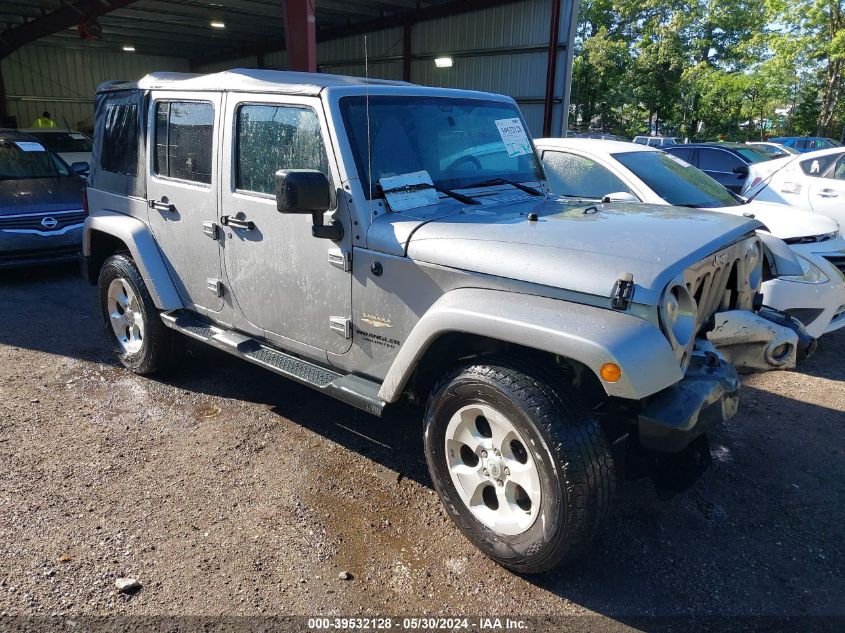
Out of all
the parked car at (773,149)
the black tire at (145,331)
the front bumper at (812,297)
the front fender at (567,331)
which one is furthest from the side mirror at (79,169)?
the parked car at (773,149)

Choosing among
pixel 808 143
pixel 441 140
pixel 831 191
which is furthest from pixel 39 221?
pixel 808 143

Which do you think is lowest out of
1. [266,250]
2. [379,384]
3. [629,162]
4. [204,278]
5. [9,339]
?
[9,339]

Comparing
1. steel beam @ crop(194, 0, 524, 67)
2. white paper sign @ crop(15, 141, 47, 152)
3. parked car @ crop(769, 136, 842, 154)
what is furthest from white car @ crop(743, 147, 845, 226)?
parked car @ crop(769, 136, 842, 154)

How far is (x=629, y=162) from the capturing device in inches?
229

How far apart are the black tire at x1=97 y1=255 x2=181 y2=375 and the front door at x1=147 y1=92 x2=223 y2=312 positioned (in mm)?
310

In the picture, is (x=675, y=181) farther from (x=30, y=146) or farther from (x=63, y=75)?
(x=63, y=75)

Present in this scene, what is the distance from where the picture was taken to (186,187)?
4.05 m

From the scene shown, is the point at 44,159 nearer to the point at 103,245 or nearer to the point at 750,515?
the point at 103,245

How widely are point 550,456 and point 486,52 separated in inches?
545

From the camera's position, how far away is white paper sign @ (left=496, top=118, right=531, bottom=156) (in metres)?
3.85

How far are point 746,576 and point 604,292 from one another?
1465 mm

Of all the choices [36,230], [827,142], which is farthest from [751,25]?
[36,230]

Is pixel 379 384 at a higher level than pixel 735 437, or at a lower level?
higher

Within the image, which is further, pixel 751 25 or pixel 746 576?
pixel 751 25
